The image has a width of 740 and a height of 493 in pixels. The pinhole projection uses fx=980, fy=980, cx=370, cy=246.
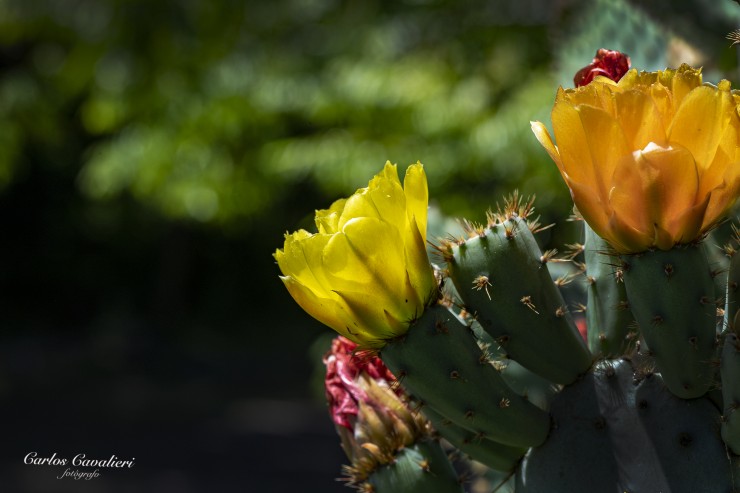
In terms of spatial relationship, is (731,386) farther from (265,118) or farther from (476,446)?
(265,118)

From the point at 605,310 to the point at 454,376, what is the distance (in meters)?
0.21

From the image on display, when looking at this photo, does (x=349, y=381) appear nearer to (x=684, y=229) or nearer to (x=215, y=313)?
(x=684, y=229)

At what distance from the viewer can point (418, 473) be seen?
93cm

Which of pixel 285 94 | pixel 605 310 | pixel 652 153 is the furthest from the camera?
pixel 285 94

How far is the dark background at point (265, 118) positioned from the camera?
4.31 m

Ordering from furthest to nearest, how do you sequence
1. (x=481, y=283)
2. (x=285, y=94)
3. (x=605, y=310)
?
(x=285, y=94)
(x=605, y=310)
(x=481, y=283)

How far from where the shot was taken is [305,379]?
1035cm

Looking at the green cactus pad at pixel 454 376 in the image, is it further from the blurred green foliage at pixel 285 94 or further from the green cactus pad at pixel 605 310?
the blurred green foliage at pixel 285 94

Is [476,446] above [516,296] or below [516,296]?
below

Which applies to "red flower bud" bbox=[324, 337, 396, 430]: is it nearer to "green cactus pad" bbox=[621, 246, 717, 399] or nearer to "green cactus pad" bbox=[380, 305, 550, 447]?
"green cactus pad" bbox=[380, 305, 550, 447]

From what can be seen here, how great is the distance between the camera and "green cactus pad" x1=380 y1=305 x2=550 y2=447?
81 cm

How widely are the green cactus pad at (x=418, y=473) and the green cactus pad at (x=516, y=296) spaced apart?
0.45 feet

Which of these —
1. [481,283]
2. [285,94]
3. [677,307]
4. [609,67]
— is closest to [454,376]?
[481,283]

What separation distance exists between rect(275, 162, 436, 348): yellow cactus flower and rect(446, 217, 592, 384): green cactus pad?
6 cm
